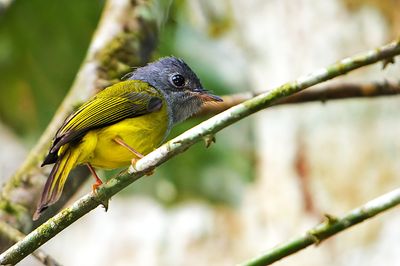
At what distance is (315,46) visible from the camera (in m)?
6.41

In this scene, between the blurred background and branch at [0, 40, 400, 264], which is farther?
the blurred background

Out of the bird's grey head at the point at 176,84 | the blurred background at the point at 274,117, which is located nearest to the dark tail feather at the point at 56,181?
the bird's grey head at the point at 176,84

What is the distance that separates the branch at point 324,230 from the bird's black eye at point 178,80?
1.52m

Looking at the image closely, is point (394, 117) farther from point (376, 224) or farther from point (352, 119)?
point (376, 224)

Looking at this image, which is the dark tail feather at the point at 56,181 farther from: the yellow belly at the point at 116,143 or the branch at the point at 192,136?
the branch at the point at 192,136

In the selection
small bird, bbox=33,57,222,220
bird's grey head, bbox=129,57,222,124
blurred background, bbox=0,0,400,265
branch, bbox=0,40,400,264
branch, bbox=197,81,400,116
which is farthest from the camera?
blurred background, bbox=0,0,400,265

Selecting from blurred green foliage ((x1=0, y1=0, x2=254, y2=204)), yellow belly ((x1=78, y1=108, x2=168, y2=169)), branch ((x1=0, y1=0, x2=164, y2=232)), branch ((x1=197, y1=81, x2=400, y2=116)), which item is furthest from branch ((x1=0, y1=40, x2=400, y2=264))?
blurred green foliage ((x1=0, y1=0, x2=254, y2=204))

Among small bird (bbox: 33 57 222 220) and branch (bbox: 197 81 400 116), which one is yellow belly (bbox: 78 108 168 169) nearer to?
small bird (bbox: 33 57 222 220)

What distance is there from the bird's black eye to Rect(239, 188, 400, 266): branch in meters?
1.52

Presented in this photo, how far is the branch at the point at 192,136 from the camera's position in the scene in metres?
2.33

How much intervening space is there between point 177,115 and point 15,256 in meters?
1.36

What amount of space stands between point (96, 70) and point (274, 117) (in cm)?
276

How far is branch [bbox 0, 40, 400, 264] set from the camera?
233 centimetres

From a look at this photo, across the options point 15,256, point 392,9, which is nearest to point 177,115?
point 15,256
